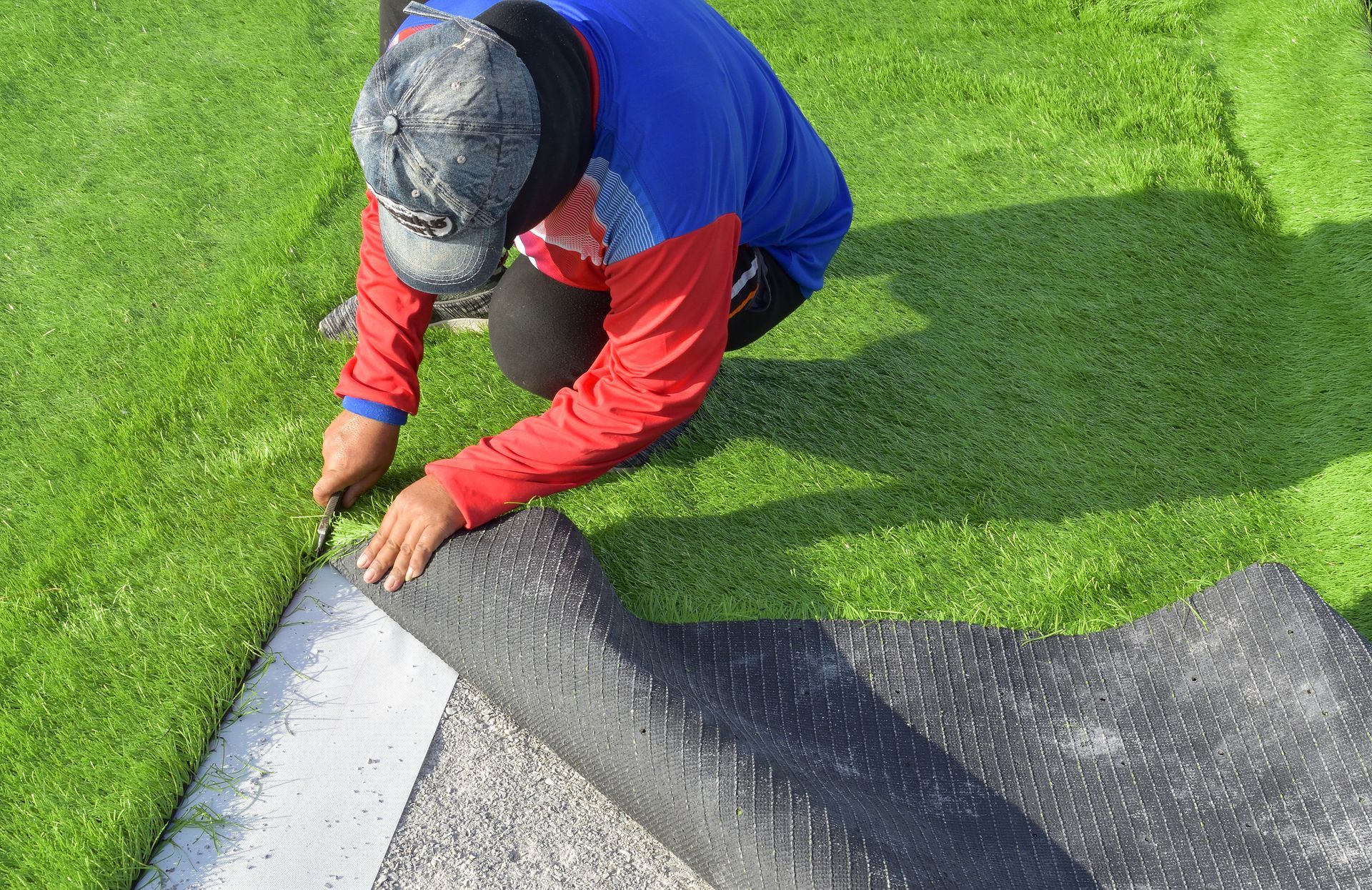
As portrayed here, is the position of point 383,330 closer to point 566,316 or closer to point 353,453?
point 353,453

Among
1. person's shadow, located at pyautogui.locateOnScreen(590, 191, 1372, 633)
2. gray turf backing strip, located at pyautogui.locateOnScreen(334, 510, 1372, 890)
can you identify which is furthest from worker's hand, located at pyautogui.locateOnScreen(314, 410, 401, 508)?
person's shadow, located at pyautogui.locateOnScreen(590, 191, 1372, 633)

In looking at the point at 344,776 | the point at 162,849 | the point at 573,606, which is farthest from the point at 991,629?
the point at 162,849

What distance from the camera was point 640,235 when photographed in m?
1.58

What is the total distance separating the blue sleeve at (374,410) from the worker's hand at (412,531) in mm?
177

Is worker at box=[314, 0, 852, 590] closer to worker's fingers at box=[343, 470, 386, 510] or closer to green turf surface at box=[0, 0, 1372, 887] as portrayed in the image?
worker's fingers at box=[343, 470, 386, 510]

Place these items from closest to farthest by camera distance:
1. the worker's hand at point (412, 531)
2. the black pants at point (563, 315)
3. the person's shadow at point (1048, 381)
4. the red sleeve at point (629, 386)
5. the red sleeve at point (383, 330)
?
the red sleeve at point (629, 386), the worker's hand at point (412, 531), the red sleeve at point (383, 330), the black pants at point (563, 315), the person's shadow at point (1048, 381)

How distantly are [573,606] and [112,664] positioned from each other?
872mm

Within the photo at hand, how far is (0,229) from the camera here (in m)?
2.66

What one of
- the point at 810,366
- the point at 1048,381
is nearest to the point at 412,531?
the point at 810,366

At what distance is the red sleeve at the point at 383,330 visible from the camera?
1.93 meters

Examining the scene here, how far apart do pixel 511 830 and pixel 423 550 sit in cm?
53

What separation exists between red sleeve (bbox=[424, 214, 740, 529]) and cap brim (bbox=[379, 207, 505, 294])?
0.25 m

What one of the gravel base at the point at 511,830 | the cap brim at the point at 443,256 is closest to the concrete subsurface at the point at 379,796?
the gravel base at the point at 511,830

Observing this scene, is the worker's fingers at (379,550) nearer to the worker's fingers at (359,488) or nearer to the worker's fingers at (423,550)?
the worker's fingers at (423,550)
